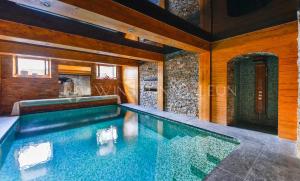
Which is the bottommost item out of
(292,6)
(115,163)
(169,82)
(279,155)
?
(115,163)

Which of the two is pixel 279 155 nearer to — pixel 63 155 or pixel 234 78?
pixel 234 78

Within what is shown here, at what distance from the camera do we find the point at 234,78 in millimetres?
4895

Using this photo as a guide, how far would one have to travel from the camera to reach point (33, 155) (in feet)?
9.80

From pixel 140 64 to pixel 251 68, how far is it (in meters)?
5.39

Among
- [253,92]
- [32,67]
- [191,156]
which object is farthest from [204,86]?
[32,67]

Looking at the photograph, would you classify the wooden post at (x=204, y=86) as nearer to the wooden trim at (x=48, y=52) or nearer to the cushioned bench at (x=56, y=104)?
the wooden trim at (x=48, y=52)

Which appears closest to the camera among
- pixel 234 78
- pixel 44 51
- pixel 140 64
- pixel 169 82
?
pixel 234 78

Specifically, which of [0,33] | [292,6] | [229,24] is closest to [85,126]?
[0,33]

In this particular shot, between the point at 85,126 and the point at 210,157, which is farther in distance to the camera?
the point at 85,126

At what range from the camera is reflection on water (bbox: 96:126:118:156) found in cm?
312

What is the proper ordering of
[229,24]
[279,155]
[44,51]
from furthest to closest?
[44,51] < [229,24] < [279,155]

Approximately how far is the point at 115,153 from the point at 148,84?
17.5 feet

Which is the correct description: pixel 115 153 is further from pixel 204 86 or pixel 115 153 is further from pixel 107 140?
pixel 204 86

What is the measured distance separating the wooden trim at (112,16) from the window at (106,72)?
23.1 feet
